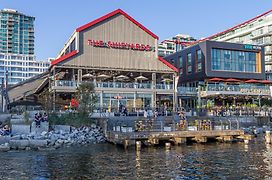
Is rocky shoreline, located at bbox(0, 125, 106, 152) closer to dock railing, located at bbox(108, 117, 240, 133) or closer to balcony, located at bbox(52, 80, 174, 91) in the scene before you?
dock railing, located at bbox(108, 117, 240, 133)

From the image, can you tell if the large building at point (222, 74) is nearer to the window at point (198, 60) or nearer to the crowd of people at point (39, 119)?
the window at point (198, 60)

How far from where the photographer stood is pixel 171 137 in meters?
30.8

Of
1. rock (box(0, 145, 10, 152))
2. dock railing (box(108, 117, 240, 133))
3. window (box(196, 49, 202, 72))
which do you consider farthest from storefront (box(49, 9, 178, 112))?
rock (box(0, 145, 10, 152))

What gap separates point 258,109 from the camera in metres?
53.9

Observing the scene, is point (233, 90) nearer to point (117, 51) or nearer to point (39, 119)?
point (117, 51)

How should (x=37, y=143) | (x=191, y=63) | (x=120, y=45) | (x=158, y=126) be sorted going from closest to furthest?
(x=37, y=143) < (x=158, y=126) < (x=120, y=45) < (x=191, y=63)

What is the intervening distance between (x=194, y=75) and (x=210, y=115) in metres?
23.2

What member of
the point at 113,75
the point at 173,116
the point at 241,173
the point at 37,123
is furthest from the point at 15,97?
the point at 241,173

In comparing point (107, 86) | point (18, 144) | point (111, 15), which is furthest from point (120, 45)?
point (18, 144)

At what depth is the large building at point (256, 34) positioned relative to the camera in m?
91.1

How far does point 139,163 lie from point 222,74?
49.4 metres

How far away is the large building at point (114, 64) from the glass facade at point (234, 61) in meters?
15.6

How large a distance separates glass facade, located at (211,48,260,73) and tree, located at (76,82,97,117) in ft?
115

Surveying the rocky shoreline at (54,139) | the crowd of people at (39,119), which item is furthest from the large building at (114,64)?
the rocky shoreline at (54,139)
